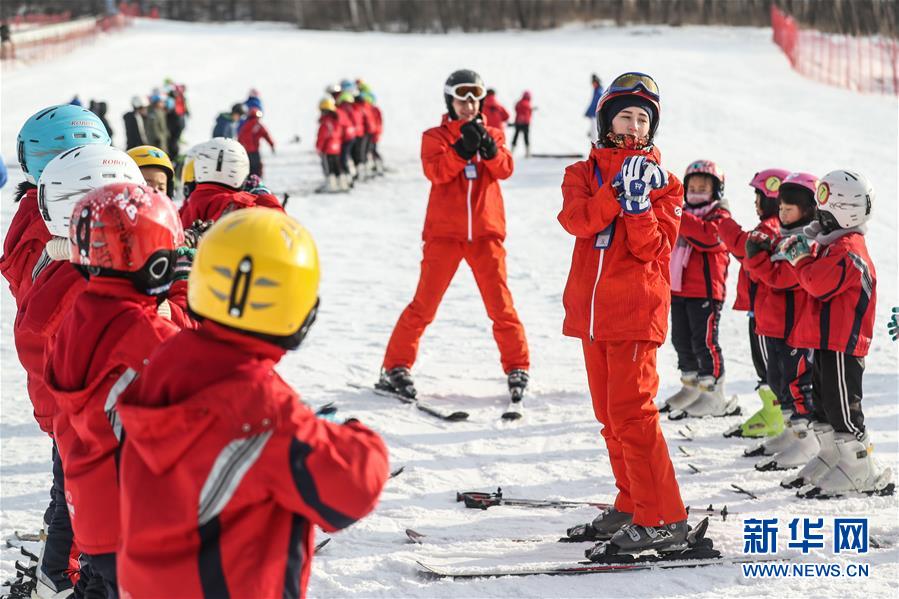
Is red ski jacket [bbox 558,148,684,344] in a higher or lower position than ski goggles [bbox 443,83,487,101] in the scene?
lower

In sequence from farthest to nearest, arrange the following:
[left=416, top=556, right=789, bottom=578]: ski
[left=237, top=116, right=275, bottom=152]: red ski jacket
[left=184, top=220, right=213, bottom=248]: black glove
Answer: [left=237, top=116, right=275, bottom=152]: red ski jacket < [left=184, top=220, right=213, bottom=248]: black glove < [left=416, top=556, right=789, bottom=578]: ski

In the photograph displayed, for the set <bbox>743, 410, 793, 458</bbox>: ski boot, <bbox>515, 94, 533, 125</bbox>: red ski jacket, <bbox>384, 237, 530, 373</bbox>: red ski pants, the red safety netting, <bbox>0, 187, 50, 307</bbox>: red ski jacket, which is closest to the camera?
<bbox>0, 187, 50, 307</bbox>: red ski jacket

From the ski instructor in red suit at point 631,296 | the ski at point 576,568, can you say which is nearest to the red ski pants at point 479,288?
the ski instructor in red suit at point 631,296

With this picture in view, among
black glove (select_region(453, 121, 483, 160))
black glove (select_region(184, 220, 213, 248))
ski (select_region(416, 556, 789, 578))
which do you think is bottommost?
ski (select_region(416, 556, 789, 578))

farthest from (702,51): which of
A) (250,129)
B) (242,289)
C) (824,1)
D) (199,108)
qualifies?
(242,289)

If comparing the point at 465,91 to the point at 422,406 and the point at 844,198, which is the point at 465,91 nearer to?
the point at 422,406

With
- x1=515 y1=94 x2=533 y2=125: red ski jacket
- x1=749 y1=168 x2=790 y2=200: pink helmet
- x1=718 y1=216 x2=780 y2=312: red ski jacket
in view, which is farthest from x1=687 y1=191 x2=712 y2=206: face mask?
x1=515 y1=94 x2=533 y2=125: red ski jacket

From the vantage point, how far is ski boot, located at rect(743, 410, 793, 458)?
5.76 metres

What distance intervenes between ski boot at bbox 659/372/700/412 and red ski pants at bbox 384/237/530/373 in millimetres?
1016

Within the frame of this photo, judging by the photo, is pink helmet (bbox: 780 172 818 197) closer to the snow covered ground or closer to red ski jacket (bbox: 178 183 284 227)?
the snow covered ground

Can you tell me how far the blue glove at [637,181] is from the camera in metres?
4.04

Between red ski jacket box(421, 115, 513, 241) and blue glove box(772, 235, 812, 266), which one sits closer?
blue glove box(772, 235, 812, 266)

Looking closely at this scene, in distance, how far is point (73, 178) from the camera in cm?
339

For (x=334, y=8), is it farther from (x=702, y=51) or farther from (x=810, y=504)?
(x=810, y=504)
